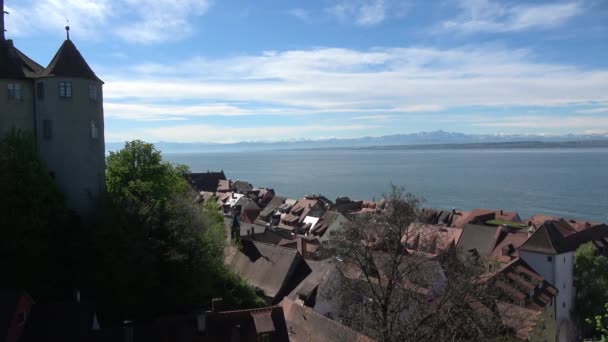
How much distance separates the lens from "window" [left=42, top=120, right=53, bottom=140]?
93.2 feet

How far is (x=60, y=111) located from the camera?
92.7 feet

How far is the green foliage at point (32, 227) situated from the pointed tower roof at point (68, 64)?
372cm

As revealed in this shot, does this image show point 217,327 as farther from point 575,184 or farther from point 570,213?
point 575,184

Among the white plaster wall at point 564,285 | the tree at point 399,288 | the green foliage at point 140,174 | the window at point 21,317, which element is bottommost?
the white plaster wall at point 564,285

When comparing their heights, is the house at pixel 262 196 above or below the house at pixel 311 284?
below

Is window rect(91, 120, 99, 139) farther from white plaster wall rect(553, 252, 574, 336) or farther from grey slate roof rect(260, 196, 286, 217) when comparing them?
grey slate roof rect(260, 196, 286, 217)

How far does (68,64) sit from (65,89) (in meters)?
1.35

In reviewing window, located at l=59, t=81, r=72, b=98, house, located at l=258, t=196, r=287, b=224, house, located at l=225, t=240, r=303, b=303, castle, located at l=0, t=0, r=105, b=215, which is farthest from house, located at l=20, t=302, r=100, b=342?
house, located at l=258, t=196, r=287, b=224

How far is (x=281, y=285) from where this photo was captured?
32.6m

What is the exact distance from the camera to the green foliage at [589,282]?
37.5 metres

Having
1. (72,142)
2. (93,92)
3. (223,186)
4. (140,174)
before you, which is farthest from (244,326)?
(223,186)

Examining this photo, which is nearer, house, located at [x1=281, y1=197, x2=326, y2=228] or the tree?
the tree

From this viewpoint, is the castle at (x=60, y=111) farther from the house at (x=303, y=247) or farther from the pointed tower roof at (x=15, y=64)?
the house at (x=303, y=247)

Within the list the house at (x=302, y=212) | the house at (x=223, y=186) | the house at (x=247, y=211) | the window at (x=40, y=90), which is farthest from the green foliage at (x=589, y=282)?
the house at (x=223, y=186)
